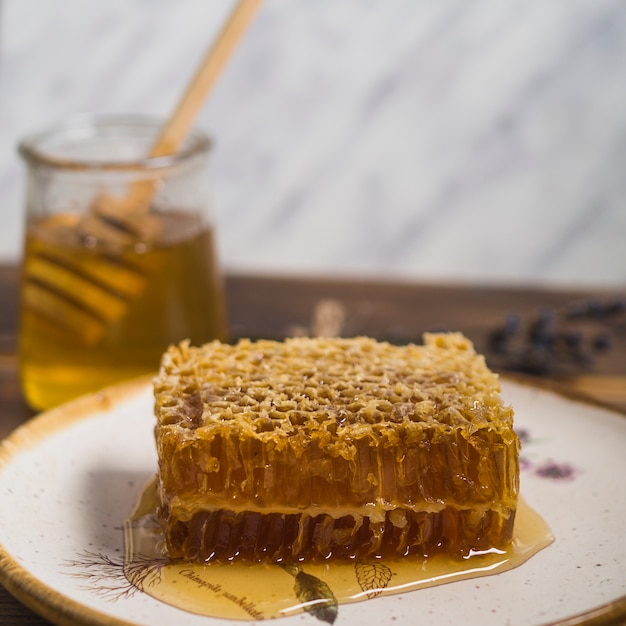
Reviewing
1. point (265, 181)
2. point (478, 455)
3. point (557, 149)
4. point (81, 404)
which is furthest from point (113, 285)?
point (557, 149)

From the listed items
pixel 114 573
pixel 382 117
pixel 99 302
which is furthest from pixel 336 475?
pixel 382 117

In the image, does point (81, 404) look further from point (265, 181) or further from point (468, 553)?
point (265, 181)

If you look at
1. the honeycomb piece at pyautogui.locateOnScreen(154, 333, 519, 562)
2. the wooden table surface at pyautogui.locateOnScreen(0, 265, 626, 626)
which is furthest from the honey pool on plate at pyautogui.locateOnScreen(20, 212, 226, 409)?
the honeycomb piece at pyautogui.locateOnScreen(154, 333, 519, 562)

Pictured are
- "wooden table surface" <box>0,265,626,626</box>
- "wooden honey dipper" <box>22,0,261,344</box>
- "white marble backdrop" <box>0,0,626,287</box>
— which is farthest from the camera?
"white marble backdrop" <box>0,0,626,287</box>

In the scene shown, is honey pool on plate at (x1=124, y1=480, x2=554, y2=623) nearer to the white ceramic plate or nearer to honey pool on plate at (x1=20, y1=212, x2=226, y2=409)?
the white ceramic plate

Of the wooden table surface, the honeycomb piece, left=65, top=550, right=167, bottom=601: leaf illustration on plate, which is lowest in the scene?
the wooden table surface
